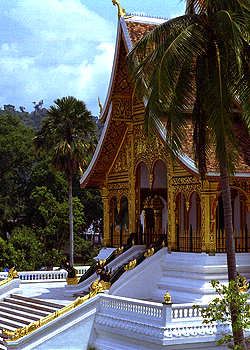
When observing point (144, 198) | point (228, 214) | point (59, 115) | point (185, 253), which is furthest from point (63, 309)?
point (59, 115)

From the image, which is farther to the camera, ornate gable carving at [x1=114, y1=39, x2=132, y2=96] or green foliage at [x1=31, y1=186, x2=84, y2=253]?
green foliage at [x1=31, y1=186, x2=84, y2=253]

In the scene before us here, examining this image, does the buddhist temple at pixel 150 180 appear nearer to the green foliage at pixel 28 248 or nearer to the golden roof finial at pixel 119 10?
the golden roof finial at pixel 119 10

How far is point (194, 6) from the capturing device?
13.2 metres

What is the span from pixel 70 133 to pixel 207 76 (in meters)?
16.5

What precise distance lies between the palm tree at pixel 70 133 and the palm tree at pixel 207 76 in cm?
1546

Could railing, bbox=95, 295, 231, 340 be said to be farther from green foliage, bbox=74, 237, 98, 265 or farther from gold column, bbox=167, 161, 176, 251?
green foliage, bbox=74, 237, 98, 265

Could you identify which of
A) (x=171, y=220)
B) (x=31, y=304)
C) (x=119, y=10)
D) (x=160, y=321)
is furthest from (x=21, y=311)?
(x=119, y=10)

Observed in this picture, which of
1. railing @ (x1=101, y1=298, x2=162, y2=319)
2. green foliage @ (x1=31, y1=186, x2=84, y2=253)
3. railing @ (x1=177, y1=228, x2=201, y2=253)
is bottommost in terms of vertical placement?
railing @ (x1=101, y1=298, x2=162, y2=319)

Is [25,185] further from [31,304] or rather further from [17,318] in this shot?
[17,318]

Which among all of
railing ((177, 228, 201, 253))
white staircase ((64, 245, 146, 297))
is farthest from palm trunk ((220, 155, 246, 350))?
white staircase ((64, 245, 146, 297))

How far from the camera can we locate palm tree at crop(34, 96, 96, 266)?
92.1 feet

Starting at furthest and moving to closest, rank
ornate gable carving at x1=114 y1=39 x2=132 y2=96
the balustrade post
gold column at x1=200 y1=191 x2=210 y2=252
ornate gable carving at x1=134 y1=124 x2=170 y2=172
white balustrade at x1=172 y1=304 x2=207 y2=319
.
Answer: ornate gable carving at x1=114 y1=39 x2=132 y2=96
ornate gable carving at x1=134 y1=124 x2=170 y2=172
gold column at x1=200 y1=191 x2=210 y2=252
white balustrade at x1=172 y1=304 x2=207 y2=319
the balustrade post

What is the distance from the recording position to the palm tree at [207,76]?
38.5ft

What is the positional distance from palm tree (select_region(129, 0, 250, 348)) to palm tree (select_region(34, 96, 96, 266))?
15461mm
